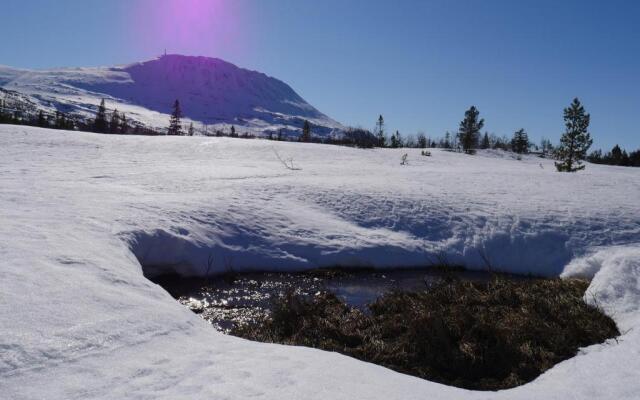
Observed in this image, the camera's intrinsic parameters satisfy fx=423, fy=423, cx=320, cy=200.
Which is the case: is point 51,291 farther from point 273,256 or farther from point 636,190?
point 636,190

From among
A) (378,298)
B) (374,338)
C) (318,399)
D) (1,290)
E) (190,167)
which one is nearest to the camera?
(318,399)

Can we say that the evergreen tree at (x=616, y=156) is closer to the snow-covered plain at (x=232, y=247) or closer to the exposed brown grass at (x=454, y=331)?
the snow-covered plain at (x=232, y=247)

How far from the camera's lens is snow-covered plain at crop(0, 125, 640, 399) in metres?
3.56

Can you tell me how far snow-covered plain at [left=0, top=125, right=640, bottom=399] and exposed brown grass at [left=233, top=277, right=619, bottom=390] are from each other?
1.47 feet

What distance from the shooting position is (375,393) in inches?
142

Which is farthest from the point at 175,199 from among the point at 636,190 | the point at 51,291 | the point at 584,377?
the point at 636,190

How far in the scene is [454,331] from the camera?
6367 mm

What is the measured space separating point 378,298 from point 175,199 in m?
6.28

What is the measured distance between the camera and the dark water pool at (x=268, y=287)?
7.28m

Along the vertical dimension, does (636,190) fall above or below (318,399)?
above

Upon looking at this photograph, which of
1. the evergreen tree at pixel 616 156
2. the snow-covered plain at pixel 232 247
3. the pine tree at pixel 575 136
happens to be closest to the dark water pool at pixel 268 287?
the snow-covered plain at pixel 232 247

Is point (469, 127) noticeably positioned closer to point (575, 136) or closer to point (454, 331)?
point (575, 136)

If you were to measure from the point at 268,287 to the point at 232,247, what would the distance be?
1.62m

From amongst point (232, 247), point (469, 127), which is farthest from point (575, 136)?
point (232, 247)
